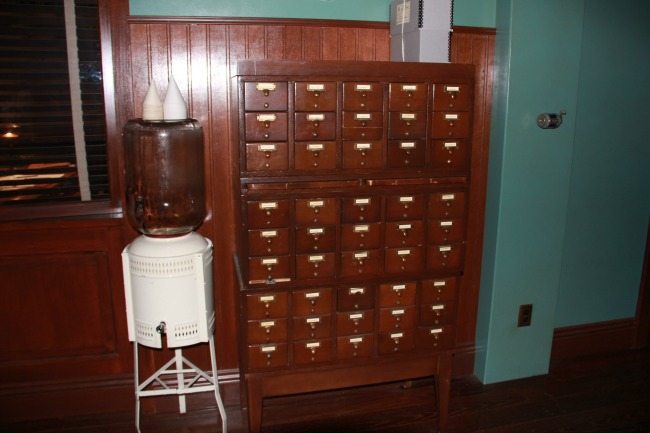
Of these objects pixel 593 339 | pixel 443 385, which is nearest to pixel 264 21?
pixel 443 385

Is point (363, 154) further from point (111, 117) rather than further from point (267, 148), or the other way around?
point (111, 117)

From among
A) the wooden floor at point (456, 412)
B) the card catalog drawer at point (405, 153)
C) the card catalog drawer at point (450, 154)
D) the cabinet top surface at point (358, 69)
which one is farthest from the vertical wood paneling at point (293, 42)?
the wooden floor at point (456, 412)

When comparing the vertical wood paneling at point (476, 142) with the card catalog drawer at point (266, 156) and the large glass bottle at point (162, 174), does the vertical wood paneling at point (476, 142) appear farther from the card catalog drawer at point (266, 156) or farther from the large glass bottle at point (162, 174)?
the large glass bottle at point (162, 174)

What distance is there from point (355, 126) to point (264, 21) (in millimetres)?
729

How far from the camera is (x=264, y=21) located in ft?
7.76

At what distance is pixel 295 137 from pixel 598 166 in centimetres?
199

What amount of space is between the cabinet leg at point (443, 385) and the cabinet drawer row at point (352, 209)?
70 centimetres

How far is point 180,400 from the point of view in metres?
2.58

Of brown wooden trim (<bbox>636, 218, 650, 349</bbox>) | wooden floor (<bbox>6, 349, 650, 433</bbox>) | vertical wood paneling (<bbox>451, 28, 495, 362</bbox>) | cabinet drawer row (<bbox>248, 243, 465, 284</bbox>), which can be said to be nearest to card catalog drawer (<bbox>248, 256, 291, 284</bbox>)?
cabinet drawer row (<bbox>248, 243, 465, 284</bbox>)

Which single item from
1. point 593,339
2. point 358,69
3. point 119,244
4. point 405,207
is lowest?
point 593,339

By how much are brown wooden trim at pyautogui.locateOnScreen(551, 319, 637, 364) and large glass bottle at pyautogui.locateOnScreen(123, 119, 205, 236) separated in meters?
2.36

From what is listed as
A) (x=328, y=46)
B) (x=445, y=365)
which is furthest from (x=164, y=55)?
(x=445, y=365)

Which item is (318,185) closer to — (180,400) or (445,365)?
(445,365)

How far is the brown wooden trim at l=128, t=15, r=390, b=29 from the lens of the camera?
2.27 m
